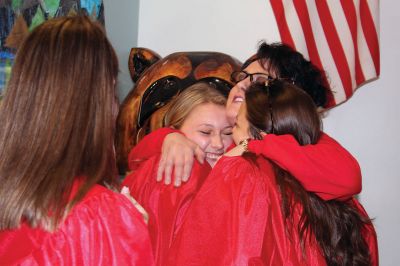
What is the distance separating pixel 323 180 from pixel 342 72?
4.50 feet

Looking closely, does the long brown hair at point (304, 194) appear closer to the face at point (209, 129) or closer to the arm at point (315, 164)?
the arm at point (315, 164)

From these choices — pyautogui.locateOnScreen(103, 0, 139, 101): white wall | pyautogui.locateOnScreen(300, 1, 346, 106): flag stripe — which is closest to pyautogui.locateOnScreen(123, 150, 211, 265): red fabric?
pyautogui.locateOnScreen(300, 1, 346, 106): flag stripe

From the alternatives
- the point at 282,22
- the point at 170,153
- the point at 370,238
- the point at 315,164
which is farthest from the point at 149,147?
the point at 282,22

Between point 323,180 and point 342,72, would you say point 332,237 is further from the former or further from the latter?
point 342,72

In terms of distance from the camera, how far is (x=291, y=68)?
178 cm

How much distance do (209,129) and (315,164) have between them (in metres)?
0.63

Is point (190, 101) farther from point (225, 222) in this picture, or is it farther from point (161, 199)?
point (225, 222)

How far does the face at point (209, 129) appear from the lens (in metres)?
1.79

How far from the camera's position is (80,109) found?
104 cm

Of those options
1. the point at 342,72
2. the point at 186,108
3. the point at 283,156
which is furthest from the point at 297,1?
the point at 283,156

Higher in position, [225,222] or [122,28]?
[122,28]

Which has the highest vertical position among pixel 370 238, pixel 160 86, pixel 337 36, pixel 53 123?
pixel 337 36

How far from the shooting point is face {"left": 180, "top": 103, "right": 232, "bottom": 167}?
179 cm

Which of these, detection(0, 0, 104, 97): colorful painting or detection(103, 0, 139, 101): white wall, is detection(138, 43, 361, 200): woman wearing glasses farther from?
detection(103, 0, 139, 101): white wall
